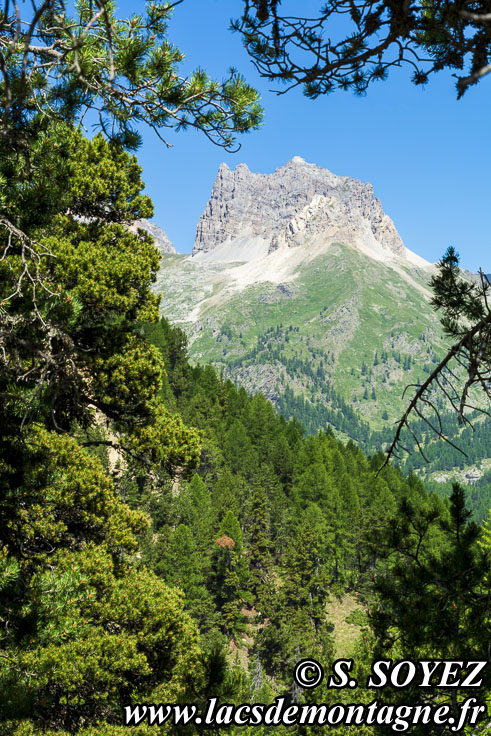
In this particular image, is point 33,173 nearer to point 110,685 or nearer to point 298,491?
point 110,685

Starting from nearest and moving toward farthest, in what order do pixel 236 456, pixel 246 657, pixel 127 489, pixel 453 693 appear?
pixel 453 693
pixel 127 489
pixel 246 657
pixel 236 456

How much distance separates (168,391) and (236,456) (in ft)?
46.3

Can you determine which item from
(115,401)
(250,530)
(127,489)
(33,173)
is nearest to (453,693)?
(33,173)

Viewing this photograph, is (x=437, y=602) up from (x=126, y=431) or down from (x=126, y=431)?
down

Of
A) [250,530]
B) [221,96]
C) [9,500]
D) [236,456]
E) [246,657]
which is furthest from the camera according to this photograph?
[236,456]

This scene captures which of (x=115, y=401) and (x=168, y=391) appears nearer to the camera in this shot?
(x=115, y=401)

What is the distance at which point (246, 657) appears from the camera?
43844mm

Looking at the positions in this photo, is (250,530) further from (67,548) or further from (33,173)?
(33,173)

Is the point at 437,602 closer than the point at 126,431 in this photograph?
Yes

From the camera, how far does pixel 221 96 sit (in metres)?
5.73

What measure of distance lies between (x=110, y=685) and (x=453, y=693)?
6154mm

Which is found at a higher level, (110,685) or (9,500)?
(9,500)

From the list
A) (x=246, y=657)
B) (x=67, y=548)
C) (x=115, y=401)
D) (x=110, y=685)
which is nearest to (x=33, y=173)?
(x=115, y=401)

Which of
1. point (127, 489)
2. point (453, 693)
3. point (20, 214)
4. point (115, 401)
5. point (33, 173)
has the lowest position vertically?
point (127, 489)
